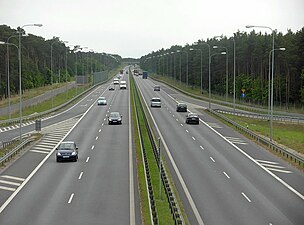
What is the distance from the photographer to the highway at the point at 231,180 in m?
26.5

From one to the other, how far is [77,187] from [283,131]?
38520 mm

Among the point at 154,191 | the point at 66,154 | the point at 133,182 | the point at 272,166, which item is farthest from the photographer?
the point at 66,154

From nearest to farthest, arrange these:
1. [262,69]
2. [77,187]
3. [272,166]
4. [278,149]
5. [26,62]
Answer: [77,187] → [272,166] → [278,149] → [262,69] → [26,62]

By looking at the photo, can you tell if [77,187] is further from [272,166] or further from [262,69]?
[262,69]

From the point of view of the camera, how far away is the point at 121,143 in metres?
50.4

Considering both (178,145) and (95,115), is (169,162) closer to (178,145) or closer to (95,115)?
(178,145)

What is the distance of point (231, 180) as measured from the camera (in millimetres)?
A: 34562

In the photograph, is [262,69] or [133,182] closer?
[133,182]

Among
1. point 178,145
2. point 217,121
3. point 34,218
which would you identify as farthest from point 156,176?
point 217,121

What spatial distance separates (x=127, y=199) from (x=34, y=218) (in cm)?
554

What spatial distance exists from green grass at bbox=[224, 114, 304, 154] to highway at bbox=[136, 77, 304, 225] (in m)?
3.74

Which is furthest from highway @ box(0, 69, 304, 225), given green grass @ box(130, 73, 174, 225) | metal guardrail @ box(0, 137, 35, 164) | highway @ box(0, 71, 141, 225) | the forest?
the forest

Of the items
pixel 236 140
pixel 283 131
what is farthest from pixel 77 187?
pixel 283 131

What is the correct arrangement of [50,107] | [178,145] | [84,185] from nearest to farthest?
[84,185], [178,145], [50,107]
